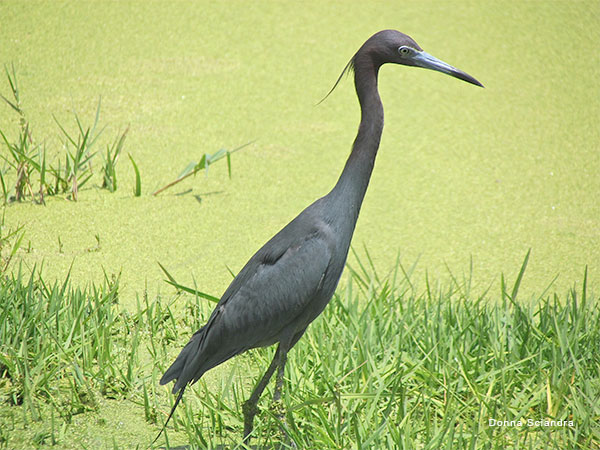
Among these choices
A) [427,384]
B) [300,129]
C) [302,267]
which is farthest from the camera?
[300,129]

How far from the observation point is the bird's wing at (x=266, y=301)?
1940mm

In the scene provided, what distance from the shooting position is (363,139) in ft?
6.49

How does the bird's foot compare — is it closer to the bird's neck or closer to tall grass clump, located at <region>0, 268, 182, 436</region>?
tall grass clump, located at <region>0, 268, 182, 436</region>

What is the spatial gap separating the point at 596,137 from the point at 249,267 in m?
2.48

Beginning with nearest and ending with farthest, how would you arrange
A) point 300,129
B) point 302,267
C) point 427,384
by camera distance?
point 302,267 < point 427,384 < point 300,129

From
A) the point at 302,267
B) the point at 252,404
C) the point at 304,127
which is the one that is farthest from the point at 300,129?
the point at 252,404

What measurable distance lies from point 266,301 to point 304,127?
6.35ft

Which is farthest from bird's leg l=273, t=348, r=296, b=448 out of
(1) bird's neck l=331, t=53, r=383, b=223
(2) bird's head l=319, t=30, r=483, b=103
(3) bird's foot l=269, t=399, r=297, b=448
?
(2) bird's head l=319, t=30, r=483, b=103

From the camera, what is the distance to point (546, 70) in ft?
13.8

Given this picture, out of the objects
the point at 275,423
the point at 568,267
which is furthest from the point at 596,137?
the point at 275,423

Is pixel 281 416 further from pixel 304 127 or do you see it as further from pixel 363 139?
pixel 304 127

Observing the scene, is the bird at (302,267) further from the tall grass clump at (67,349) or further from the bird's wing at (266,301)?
the tall grass clump at (67,349)

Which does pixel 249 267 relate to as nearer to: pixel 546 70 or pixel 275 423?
pixel 275 423

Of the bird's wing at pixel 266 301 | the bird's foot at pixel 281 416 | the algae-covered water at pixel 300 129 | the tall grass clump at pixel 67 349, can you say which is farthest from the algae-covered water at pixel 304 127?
the bird's foot at pixel 281 416
